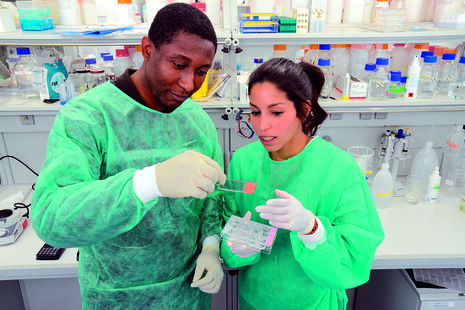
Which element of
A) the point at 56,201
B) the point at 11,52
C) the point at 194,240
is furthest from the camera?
the point at 11,52

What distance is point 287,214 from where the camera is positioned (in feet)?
3.17

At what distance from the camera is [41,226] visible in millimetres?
859

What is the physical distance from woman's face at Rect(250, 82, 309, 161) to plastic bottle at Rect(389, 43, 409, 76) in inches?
46.5

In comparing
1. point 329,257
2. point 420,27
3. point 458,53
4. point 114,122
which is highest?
point 420,27

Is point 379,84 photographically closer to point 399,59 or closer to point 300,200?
point 399,59

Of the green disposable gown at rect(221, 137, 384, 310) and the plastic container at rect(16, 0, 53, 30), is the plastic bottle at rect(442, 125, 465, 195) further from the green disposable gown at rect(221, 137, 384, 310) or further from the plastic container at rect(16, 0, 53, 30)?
the plastic container at rect(16, 0, 53, 30)

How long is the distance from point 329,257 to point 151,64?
79 centimetres

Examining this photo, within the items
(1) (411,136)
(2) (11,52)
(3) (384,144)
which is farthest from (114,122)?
(1) (411,136)

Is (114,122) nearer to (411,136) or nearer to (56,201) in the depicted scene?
(56,201)

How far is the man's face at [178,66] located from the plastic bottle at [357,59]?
4.17 ft

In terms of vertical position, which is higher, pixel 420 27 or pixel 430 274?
pixel 420 27

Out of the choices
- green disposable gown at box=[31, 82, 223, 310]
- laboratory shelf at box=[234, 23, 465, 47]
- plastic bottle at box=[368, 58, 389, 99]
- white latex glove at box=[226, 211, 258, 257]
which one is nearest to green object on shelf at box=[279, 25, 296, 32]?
laboratory shelf at box=[234, 23, 465, 47]

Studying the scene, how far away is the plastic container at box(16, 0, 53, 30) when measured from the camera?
162cm

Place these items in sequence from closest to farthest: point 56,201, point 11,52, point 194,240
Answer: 1. point 56,201
2. point 194,240
3. point 11,52
